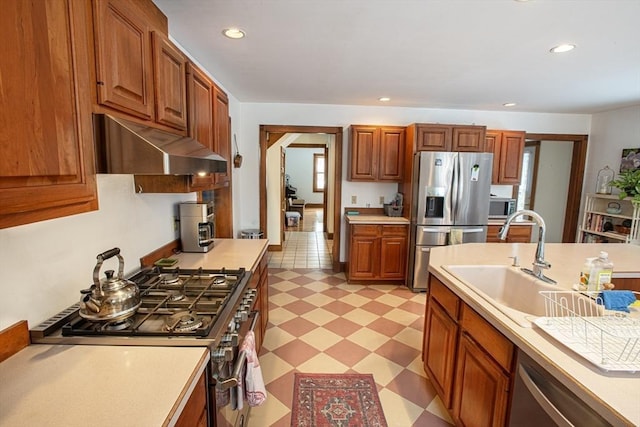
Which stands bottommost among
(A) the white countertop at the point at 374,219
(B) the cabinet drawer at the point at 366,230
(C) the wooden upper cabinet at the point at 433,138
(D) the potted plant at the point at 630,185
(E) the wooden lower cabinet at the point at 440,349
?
(E) the wooden lower cabinet at the point at 440,349

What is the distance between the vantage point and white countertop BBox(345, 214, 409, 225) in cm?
400

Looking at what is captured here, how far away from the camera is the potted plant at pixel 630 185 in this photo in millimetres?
3615

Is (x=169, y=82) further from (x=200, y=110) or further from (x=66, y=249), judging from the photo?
(x=66, y=249)

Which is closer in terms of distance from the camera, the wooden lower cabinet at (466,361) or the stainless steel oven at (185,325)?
the stainless steel oven at (185,325)

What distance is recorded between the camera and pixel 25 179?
743 millimetres

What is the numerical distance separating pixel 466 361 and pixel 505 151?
3665 mm

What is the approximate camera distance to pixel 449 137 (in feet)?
13.0

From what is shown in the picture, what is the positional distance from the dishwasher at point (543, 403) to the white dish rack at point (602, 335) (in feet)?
0.44

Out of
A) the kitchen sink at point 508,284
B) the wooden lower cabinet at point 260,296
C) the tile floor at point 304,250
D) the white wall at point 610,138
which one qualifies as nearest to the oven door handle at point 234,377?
the wooden lower cabinet at point 260,296

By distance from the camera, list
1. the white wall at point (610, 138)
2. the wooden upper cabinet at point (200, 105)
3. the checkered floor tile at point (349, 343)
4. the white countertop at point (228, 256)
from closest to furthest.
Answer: the wooden upper cabinet at point (200, 105)
the checkered floor tile at point (349, 343)
the white countertop at point (228, 256)
the white wall at point (610, 138)

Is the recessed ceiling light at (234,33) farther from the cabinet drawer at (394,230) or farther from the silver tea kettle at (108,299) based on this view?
the cabinet drawer at (394,230)

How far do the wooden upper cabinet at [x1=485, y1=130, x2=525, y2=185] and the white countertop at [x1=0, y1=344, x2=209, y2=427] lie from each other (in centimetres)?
451

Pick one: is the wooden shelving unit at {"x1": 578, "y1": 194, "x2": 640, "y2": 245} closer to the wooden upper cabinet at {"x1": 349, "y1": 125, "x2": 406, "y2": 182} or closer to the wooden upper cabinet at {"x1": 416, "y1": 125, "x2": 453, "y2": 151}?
the wooden upper cabinet at {"x1": 416, "y1": 125, "x2": 453, "y2": 151}

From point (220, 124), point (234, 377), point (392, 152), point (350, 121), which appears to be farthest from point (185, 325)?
point (350, 121)
